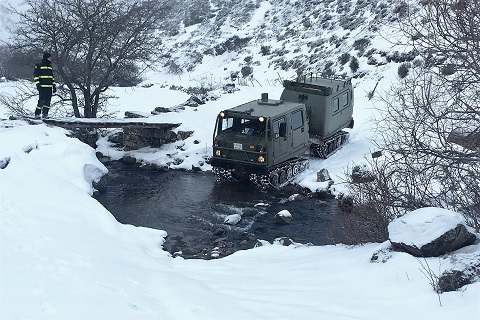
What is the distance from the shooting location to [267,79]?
1190 inches

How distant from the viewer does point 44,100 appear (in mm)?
16938

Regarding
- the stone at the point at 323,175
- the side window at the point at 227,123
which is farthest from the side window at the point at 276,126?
the stone at the point at 323,175

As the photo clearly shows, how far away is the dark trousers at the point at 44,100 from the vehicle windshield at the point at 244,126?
6378mm

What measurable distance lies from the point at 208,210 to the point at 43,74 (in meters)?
7.42

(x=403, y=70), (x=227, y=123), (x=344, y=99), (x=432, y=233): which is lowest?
(x=403, y=70)

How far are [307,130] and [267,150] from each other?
238 centimetres

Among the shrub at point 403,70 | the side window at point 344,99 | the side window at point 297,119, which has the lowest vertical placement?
the shrub at point 403,70

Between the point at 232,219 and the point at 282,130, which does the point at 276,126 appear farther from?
the point at 232,219

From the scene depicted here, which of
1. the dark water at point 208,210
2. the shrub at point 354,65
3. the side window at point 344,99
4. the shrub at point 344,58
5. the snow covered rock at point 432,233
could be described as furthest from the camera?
the shrub at point 344,58

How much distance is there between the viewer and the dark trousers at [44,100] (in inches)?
655

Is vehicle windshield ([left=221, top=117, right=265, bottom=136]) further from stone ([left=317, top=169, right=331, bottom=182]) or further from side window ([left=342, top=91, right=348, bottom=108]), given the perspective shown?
side window ([left=342, top=91, right=348, bottom=108])

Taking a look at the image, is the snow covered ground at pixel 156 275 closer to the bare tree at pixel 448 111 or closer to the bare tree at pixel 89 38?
the bare tree at pixel 448 111

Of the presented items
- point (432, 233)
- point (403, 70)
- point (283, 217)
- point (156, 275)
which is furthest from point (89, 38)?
point (432, 233)

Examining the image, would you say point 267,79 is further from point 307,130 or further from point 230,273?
point 230,273
